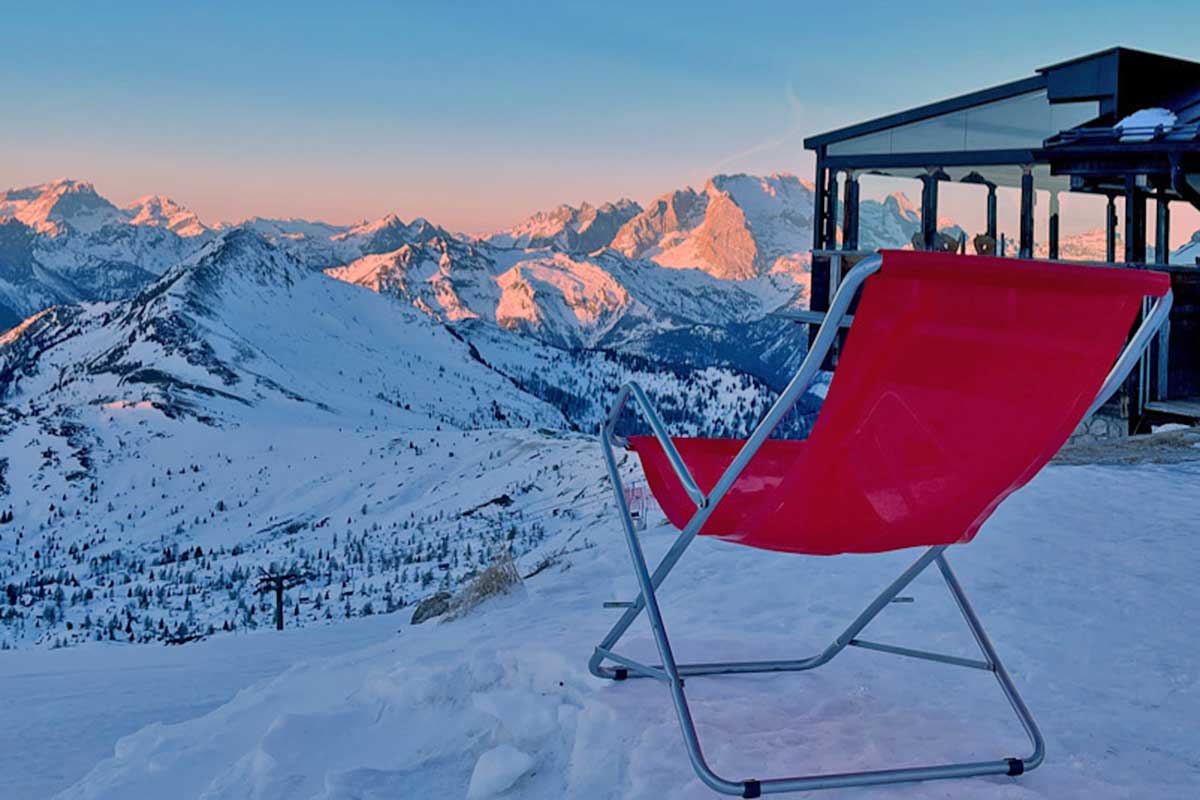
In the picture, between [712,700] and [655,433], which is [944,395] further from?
[712,700]

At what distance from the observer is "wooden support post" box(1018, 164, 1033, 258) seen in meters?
15.8

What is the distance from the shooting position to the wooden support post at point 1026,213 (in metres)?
15.8

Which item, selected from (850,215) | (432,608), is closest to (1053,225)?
(850,215)

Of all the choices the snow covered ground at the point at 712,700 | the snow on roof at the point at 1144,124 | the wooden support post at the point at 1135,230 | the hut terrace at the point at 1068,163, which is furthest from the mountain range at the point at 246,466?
the snow on roof at the point at 1144,124

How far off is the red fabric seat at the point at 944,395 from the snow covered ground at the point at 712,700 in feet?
2.24

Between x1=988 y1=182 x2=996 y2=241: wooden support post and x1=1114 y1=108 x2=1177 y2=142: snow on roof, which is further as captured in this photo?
x1=988 y1=182 x2=996 y2=241: wooden support post

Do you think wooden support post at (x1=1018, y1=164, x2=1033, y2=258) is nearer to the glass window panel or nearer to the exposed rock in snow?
the glass window panel

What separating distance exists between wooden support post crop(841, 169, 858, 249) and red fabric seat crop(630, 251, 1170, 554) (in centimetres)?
1481

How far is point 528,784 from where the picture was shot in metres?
2.66

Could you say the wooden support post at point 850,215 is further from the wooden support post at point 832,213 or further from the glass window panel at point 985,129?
the glass window panel at point 985,129

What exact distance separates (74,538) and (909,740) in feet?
325

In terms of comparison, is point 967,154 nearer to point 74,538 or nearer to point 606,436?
point 606,436

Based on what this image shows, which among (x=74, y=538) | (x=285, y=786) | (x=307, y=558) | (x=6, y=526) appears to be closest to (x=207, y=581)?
(x=307, y=558)

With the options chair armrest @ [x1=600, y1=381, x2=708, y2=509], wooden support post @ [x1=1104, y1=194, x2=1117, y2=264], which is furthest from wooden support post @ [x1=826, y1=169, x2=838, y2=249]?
chair armrest @ [x1=600, y1=381, x2=708, y2=509]
